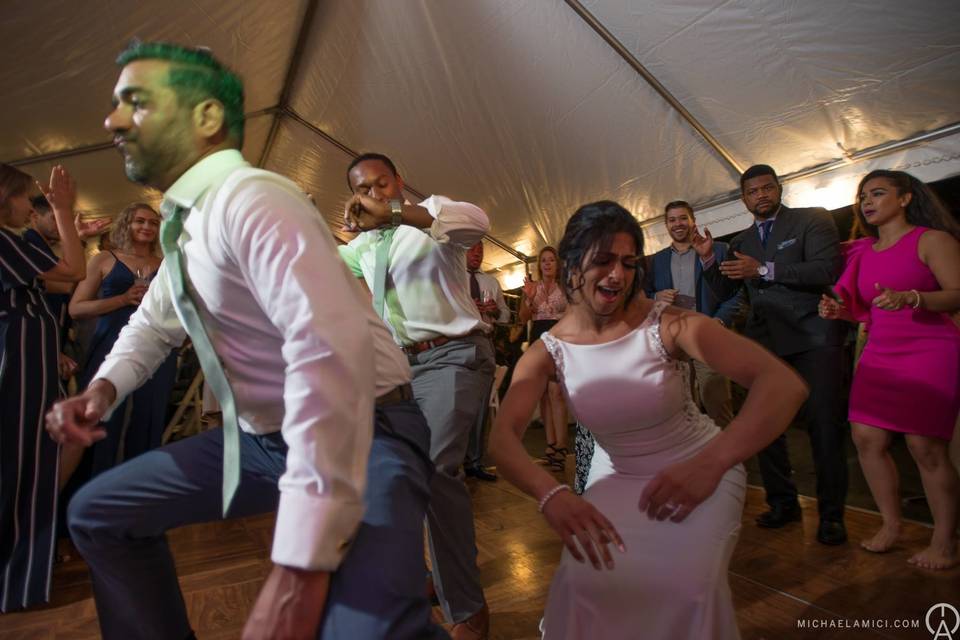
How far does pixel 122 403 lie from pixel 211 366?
2495mm

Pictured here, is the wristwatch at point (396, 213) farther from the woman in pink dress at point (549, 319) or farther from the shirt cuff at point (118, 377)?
the woman in pink dress at point (549, 319)

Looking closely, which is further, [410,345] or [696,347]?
[410,345]

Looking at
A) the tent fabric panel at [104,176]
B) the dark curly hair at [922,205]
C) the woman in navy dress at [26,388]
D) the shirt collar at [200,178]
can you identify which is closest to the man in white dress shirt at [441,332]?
the shirt collar at [200,178]

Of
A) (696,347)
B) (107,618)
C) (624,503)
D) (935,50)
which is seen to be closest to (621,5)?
(935,50)

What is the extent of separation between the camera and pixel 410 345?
6.91ft

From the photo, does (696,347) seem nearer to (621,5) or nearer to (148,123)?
(148,123)

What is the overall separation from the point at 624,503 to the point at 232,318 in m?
1.03

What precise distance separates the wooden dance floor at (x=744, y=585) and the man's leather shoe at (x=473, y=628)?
0.08 metres

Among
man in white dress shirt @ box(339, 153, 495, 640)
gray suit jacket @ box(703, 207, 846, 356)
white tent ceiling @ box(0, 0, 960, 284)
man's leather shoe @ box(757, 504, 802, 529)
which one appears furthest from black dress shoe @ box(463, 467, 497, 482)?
white tent ceiling @ box(0, 0, 960, 284)

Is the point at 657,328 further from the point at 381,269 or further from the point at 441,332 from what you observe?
the point at 381,269

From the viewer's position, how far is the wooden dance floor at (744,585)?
5.96 feet

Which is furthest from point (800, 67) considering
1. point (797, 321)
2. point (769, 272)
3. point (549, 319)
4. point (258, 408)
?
point (258, 408)

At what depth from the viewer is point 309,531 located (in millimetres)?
716

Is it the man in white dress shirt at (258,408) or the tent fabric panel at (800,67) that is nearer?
the man in white dress shirt at (258,408)
